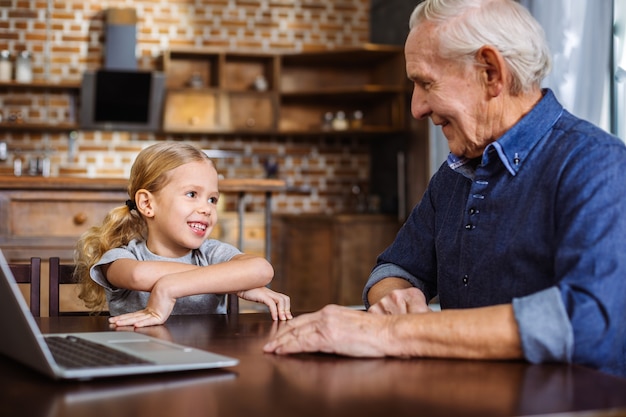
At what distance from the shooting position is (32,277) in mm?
1823

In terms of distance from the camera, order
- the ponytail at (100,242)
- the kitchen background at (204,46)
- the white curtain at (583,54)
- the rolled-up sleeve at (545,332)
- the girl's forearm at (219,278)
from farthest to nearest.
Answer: the kitchen background at (204,46)
the white curtain at (583,54)
the ponytail at (100,242)
the girl's forearm at (219,278)
the rolled-up sleeve at (545,332)

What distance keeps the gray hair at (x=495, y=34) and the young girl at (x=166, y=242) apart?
2.12ft

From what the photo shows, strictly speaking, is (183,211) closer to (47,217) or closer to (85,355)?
(85,355)

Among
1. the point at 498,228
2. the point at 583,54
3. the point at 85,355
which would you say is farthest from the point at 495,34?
the point at 583,54

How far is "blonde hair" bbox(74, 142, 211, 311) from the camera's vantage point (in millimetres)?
1974

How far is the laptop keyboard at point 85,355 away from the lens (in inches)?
40.3

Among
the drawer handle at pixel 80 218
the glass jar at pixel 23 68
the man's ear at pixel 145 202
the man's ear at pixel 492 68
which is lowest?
the drawer handle at pixel 80 218

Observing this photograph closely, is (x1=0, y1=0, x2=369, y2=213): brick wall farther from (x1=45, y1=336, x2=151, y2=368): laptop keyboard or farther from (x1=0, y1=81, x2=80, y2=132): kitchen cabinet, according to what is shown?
(x1=45, y1=336, x2=151, y2=368): laptop keyboard

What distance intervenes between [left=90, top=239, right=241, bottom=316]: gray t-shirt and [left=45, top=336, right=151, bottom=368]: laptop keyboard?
24.4 inches

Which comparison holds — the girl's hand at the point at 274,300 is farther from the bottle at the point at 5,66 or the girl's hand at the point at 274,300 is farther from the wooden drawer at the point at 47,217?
the bottle at the point at 5,66

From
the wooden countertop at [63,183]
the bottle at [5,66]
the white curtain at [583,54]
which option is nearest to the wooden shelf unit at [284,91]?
the bottle at [5,66]

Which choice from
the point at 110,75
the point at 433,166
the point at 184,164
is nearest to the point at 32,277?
the point at 184,164

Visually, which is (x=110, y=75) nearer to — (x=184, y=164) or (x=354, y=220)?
(x=354, y=220)

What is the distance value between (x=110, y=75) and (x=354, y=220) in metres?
2.28
